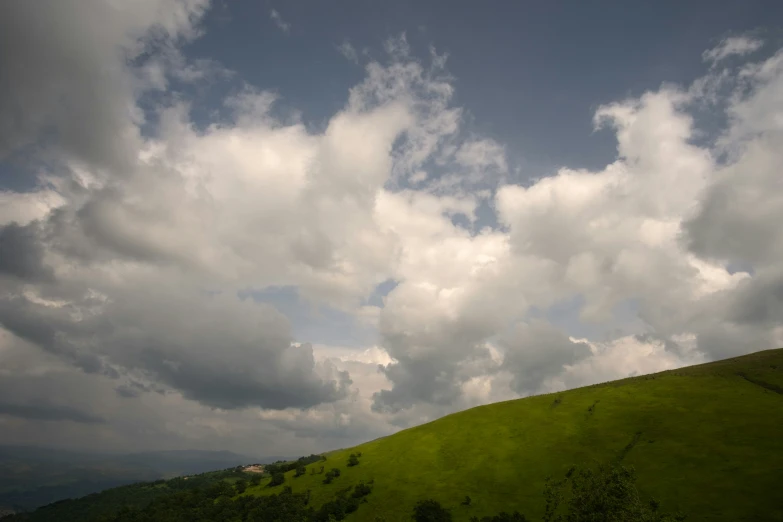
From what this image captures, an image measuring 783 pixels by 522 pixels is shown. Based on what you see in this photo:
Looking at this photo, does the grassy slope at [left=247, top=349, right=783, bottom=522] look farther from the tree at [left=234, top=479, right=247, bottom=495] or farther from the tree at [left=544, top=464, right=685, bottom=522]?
the tree at [left=544, top=464, right=685, bottom=522]

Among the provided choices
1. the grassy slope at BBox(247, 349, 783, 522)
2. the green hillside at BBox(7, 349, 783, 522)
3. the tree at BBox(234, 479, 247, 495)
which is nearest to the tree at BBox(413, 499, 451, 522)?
the green hillside at BBox(7, 349, 783, 522)

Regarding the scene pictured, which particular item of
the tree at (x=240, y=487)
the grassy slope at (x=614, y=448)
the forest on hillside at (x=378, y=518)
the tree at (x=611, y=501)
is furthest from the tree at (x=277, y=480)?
A: the tree at (x=611, y=501)

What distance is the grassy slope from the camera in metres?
70.2

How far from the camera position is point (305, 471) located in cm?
12800

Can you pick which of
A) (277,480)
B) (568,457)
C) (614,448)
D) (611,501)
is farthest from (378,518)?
(277,480)

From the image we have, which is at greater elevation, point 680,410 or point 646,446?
point 680,410

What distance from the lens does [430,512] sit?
270 ft

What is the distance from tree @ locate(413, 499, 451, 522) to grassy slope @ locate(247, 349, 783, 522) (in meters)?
2.46

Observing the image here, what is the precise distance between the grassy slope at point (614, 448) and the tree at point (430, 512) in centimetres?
246

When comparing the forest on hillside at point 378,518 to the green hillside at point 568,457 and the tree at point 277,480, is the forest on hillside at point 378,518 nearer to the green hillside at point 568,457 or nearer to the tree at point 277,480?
the green hillside at point 568,457

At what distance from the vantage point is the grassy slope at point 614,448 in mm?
70250

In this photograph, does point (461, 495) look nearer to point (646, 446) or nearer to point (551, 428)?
point (551, 428)

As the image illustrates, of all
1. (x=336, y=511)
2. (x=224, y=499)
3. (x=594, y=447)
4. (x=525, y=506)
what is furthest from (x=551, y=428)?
(x=224, y=499)

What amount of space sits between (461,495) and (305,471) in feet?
197
